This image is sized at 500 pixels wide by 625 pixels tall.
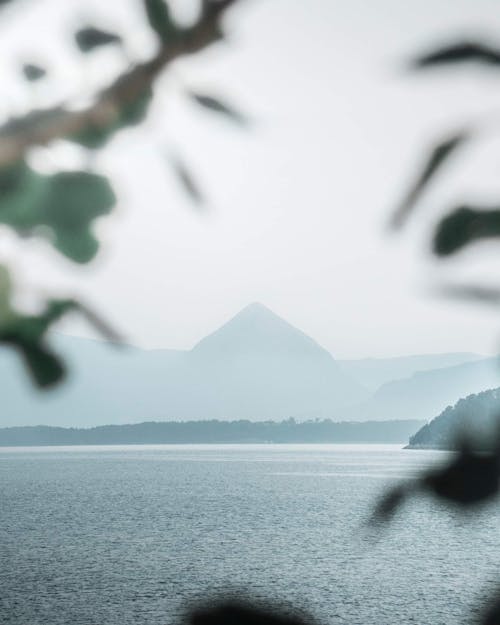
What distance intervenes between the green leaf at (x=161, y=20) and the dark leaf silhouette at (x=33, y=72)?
0.57 ft

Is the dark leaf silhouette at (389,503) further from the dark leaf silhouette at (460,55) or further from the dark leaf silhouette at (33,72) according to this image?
the dark leaf silhouette at (33,72)

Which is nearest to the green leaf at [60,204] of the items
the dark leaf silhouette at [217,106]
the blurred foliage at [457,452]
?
the dark leaf silhouette at [217,106]

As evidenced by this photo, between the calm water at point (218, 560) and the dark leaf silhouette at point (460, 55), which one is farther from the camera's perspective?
the calm water at point (218, 560)

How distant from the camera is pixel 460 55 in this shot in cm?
73

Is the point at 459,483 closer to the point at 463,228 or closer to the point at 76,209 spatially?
the point at 463,228

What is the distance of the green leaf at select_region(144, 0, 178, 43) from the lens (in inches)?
25.0

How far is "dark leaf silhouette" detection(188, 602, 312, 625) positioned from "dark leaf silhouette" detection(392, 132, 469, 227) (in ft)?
1.15

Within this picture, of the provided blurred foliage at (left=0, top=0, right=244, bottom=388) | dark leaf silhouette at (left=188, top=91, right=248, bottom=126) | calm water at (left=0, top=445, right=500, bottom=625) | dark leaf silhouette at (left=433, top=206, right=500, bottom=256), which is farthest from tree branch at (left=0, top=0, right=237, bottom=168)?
calm water at (left=0, top=445, right=500, bottom=625)

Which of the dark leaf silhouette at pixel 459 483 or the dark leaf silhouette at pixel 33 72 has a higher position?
the dark leaf silhouette at pixel 33 72

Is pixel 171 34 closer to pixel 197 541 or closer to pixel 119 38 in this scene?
pixel 119 38

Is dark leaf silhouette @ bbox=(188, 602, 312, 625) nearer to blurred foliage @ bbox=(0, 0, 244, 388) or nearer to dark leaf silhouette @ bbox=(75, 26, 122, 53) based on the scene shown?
blurred foliage @ bbox=(0, 0, 244, 388)

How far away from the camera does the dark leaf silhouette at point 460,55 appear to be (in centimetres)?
71

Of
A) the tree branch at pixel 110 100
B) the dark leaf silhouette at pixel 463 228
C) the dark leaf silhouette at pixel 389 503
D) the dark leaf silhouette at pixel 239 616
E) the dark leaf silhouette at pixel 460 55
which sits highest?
the dark leaf silhouette at pixel 460 55

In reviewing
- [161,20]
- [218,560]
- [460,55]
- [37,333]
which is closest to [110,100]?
[161,20]
